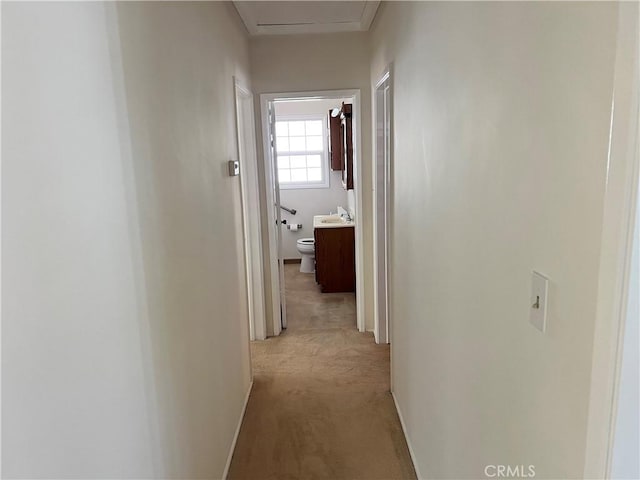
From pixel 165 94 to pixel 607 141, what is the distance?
51.2 inches

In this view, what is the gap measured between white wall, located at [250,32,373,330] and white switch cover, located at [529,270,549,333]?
9.41 ft

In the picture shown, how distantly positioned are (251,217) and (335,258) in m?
1.50

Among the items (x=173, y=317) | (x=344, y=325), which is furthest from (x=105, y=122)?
(x=344, y=325)

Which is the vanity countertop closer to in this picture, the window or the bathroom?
the bathroom

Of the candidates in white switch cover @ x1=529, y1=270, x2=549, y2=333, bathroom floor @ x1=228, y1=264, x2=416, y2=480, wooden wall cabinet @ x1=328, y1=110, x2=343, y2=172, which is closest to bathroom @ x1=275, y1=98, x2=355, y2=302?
wooden wall cabinet @ x1=328, y1=110, x2=343, y2=172

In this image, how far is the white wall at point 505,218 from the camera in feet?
2.63

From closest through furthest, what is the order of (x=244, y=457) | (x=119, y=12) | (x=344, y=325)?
(x=119, y=12) → (x=244, y=457) → (x=344, y=325)

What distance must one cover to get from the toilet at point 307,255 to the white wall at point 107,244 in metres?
3.81

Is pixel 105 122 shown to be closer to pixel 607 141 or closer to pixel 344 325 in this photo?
pixel 607 141

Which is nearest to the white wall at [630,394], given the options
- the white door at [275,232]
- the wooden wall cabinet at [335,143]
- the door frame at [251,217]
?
the door frame at [251,217]

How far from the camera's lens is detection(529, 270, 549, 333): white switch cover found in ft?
3.09

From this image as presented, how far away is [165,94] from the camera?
1545 mm

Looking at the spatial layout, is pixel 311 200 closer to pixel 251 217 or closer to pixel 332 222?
pixel 332 222

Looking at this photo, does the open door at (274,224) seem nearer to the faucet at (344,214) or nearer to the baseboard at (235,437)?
the baseboard at (235,437)
